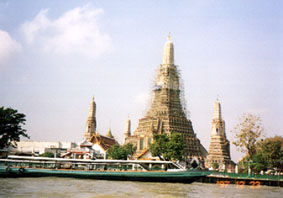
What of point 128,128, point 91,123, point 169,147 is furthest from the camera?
point 128,128

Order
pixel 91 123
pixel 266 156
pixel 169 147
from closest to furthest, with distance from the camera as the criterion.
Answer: pixel 169 147
pixel 266 156
pixel 91 123

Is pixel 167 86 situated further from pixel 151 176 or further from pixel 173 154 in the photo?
pixel 151 176

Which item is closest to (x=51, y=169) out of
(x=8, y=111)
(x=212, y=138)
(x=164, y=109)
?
(x=8, y=111)

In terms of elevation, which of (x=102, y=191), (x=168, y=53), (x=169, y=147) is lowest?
(x=102, y=191)

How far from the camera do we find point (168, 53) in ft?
249

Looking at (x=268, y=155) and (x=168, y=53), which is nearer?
(x=268, y=155)

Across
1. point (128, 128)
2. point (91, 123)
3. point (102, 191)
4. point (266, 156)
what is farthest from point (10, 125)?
point (128, 128)

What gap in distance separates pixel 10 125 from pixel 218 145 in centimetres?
4879

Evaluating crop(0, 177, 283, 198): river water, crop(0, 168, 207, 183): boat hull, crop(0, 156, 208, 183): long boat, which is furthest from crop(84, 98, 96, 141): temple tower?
crop(0, 177, 283, 198): river water

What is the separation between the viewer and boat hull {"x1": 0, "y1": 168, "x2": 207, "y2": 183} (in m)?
33.4

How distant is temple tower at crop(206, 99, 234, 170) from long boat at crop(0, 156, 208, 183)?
3742 centimetres

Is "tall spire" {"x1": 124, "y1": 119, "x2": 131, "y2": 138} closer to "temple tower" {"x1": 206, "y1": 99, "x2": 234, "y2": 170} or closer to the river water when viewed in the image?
"temple tower" {"x1": 206, "y1": 99, "x2": 234, "y2": 170}

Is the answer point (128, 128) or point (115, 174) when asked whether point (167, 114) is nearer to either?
point (128, 128)

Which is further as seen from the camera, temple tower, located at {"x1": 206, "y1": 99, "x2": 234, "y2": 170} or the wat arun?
temple tower, located at {"x1": 206, "y1": 99, "x2": 234, "y2": 170}
